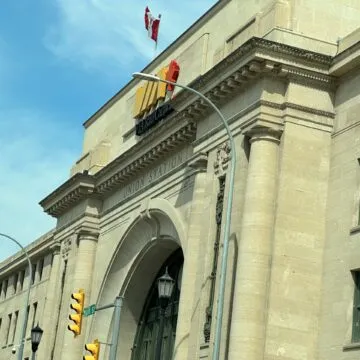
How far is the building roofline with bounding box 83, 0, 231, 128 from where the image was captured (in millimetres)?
39688

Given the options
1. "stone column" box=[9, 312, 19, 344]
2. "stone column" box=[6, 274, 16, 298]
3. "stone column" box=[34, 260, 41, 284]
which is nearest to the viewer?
"stone column" box=[34, 260, 41, 284]

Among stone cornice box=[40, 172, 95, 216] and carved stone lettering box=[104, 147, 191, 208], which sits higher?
stone cornice box=[40, 172, 95, 216]

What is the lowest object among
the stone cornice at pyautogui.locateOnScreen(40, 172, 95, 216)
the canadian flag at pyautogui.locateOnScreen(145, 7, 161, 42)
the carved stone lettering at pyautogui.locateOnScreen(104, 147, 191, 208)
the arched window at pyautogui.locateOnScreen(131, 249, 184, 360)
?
the arched window at pyautogui.locateOnScreen(131, 249, 184, 360)

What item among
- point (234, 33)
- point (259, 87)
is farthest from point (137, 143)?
point (259, 87)

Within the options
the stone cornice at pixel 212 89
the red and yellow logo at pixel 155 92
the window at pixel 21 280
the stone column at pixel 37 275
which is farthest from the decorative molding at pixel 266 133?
the window at pixel 21 280

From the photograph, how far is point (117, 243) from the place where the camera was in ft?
149

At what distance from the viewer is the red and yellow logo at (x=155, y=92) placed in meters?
41.9

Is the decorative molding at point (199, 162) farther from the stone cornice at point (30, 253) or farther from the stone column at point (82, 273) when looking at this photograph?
the stone cornice at point (30, 253)

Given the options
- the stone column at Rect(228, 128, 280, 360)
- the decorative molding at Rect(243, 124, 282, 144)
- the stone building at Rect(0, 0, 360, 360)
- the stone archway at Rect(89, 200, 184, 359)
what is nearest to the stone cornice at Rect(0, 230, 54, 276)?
the stone archway at Rect(89, 200, 184, 359)

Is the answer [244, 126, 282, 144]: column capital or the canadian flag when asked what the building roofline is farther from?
[244, 126, 282, 144]: column capital

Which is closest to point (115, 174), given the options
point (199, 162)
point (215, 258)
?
point (199, 162)

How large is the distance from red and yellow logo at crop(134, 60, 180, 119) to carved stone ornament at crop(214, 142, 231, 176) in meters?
7.03

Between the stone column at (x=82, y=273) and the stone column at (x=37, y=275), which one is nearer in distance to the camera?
the stone column at (x=82, y=273)

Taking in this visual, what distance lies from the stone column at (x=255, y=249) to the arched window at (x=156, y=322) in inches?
447
